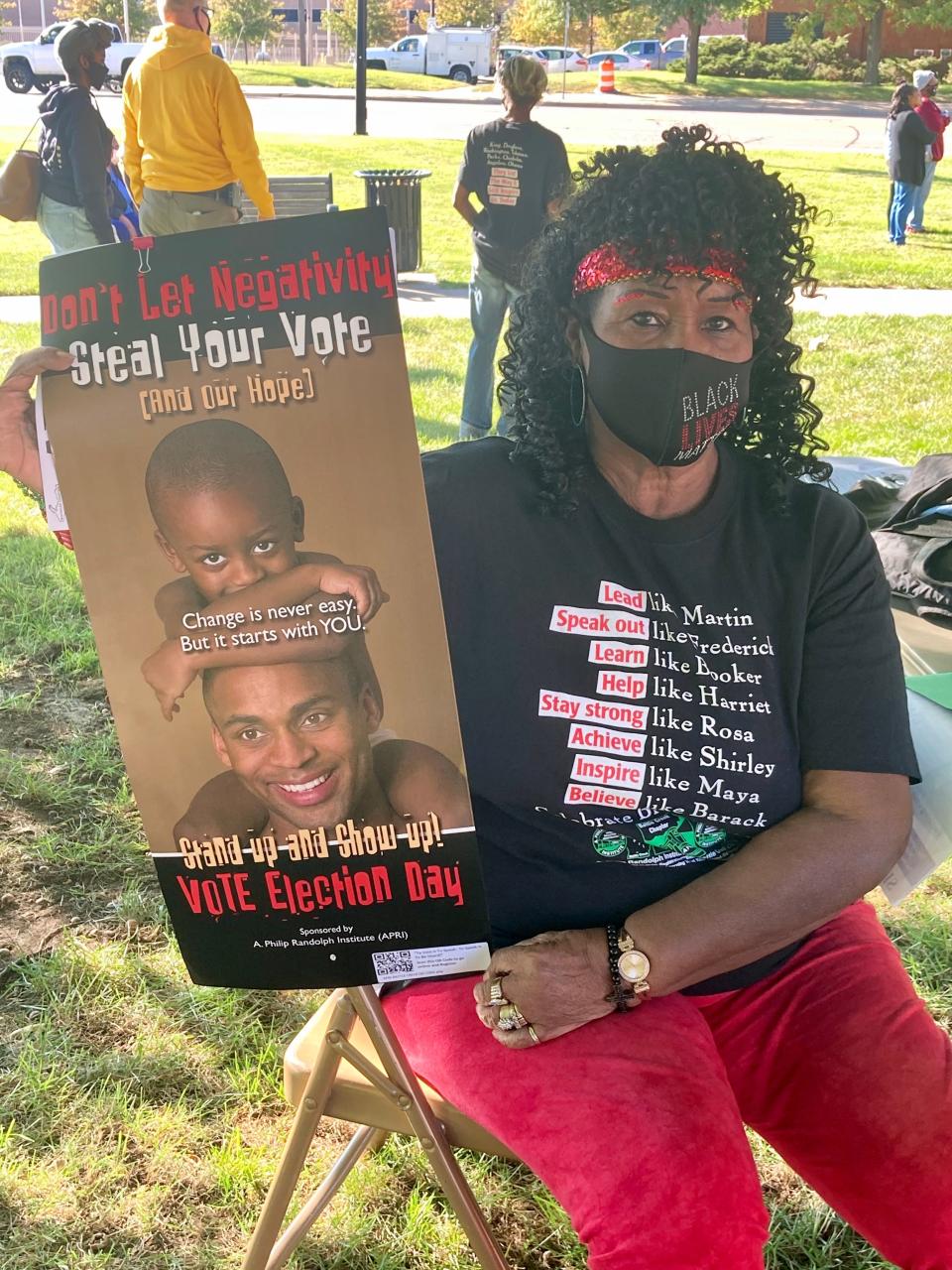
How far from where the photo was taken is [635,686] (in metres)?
1.74

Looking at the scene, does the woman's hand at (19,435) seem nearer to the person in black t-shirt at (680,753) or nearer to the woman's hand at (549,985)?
the person in black t-shirt at (680,753)

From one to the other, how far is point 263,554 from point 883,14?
128 ft

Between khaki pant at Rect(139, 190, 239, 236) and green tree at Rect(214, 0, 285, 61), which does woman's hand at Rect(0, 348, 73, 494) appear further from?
green tree at Rect(214, 0, 285, 61)

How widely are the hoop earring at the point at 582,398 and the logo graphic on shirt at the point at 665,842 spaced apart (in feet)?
2.04

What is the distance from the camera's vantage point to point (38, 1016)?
103 inches

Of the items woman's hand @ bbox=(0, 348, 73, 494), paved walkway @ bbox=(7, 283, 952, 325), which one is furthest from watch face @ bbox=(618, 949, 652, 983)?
paved walkway @ bbox=(7, 283, 952, 325)

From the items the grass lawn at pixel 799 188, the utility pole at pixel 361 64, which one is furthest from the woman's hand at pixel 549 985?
the utility pole at pixel 361 64

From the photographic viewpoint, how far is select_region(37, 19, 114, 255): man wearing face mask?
248 inches

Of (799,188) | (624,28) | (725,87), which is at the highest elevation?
(624,28)

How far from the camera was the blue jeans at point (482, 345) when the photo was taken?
6.39 m

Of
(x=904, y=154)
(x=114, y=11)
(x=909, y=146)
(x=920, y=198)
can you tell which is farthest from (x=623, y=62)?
(x=909, y=146)

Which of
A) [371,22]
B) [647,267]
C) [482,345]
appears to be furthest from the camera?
[371,22]

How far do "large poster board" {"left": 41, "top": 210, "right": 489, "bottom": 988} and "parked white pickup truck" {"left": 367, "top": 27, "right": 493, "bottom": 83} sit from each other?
118ft

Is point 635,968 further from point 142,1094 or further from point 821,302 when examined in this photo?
point 821,302
